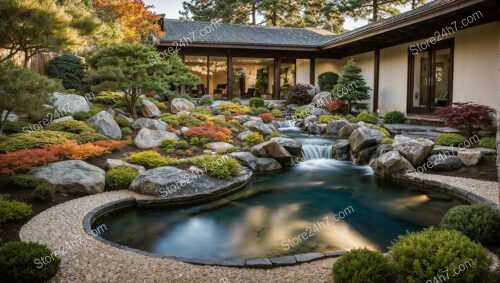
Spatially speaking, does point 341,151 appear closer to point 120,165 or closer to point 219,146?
point 219,146

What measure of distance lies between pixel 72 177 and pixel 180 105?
826 centimetres

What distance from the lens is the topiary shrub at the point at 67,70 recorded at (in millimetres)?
14148

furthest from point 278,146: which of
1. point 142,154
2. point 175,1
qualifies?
point 175,1

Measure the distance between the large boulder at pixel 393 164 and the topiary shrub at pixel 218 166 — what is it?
3884 mm

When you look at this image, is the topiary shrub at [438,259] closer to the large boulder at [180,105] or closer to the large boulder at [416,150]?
the large boulder at [416,150]

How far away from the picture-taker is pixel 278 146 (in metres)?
11.0

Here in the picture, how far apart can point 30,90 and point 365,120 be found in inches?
481

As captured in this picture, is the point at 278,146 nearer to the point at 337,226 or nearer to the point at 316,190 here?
the point at 316,190

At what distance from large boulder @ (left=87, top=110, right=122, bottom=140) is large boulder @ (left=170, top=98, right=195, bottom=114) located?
4.18 m

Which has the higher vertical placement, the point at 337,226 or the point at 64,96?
the point at 64,96

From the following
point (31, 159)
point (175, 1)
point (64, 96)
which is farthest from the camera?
point (175, 1)

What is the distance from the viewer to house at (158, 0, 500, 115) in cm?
1166

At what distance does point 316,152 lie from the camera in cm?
1198

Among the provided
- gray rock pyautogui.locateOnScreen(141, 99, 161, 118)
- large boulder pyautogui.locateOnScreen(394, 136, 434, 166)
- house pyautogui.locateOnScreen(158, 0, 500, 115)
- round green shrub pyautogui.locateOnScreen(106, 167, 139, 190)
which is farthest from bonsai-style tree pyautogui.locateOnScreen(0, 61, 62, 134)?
house pyautogui.locateOnScreen(158, 0, 500, 115)
